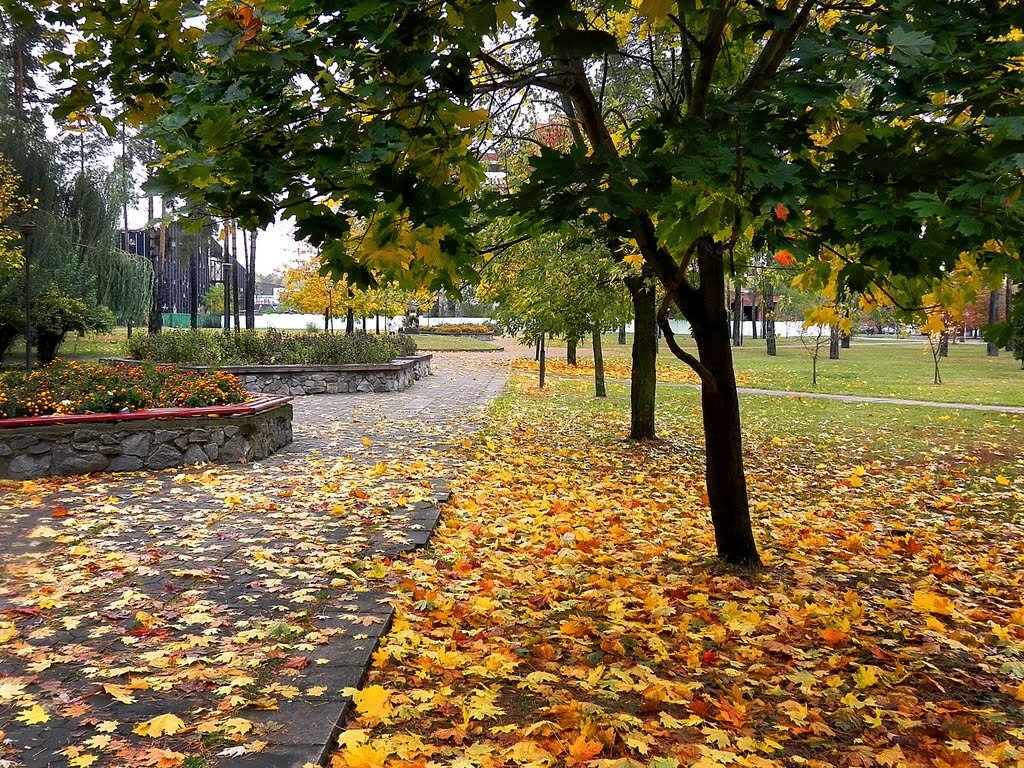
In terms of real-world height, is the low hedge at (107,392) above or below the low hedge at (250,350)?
below

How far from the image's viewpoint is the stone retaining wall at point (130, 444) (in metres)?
7.17

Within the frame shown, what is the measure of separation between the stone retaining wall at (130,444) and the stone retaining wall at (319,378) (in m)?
7.87

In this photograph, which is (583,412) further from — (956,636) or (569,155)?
(569,155)

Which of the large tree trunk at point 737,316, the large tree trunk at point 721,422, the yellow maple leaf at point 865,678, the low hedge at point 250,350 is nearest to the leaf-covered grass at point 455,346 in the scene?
the large tree trunk at point 737,316

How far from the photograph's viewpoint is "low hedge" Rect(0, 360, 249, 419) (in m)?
7.77

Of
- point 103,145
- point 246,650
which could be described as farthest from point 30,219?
point 246,650

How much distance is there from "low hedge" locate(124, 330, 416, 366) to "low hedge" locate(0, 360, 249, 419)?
6682mm

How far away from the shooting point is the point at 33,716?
2.63 meters

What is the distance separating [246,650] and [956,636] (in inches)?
145

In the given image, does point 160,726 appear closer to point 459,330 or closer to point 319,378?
point 319,378

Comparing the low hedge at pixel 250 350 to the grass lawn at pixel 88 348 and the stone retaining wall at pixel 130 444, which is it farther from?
the stone retaining wall at pixel 130 444

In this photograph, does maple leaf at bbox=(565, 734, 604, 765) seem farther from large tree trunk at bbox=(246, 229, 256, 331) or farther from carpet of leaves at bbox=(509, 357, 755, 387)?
large tree trunk at bbox=(246, 229, 256, 331)

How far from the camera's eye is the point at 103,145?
2920 cm

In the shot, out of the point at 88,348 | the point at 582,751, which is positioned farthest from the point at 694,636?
the point at 88,348
